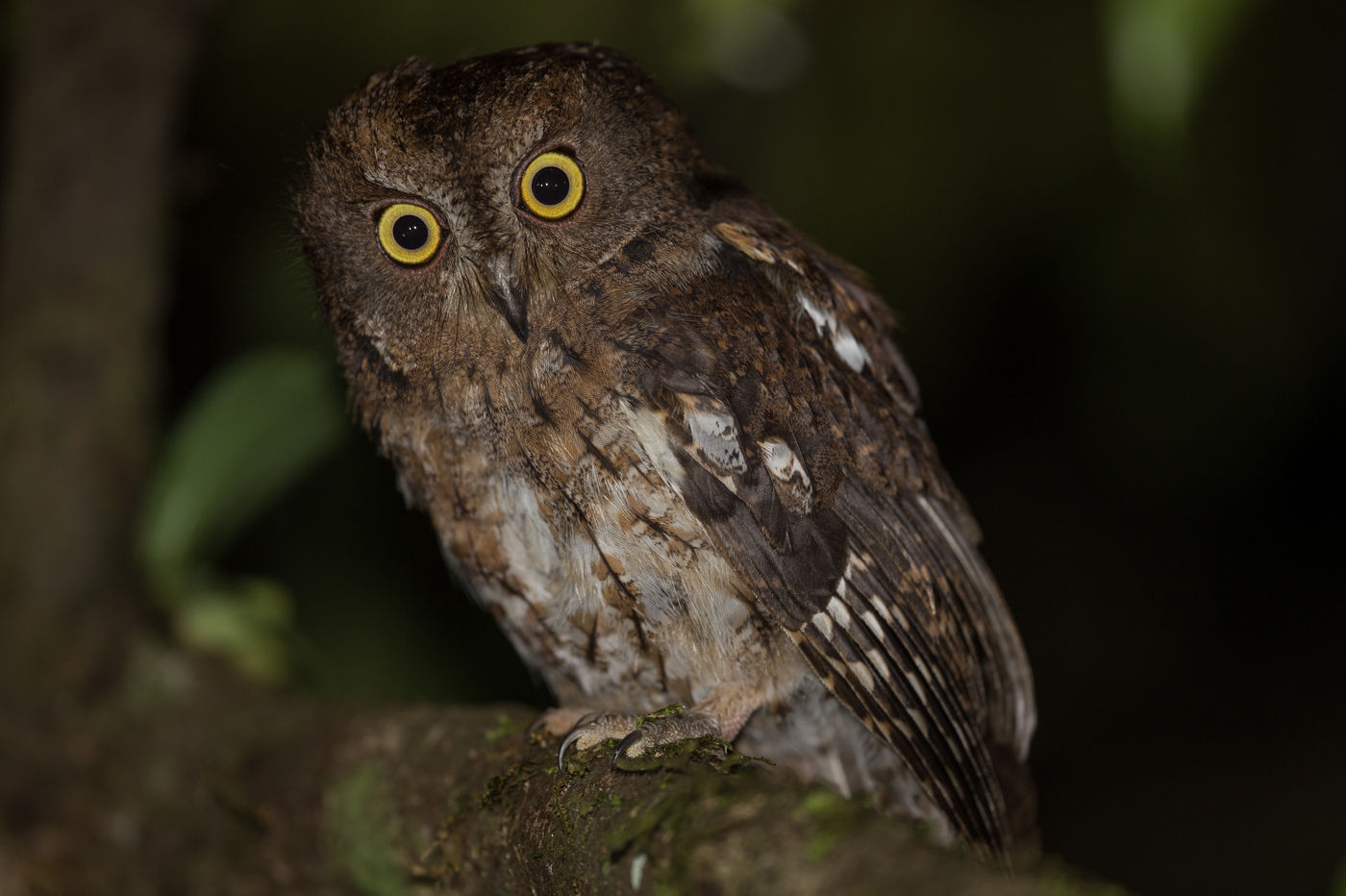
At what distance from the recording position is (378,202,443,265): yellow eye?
1751 millimetres

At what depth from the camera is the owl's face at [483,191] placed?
1.68 m

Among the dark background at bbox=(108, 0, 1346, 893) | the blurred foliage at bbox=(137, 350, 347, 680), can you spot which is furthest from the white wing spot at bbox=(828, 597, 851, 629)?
the blurred foliage at bbox=(137, 350, 347, 680)

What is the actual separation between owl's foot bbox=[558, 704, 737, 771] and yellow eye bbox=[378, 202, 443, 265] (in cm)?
83

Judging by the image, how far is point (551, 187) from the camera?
1.72m

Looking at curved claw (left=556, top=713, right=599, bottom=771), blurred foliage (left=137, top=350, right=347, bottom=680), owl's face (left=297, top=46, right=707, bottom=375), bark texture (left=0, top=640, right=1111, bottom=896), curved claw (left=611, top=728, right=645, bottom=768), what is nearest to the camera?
bark texture (left=0, top=640, right=1111, bottom=896)

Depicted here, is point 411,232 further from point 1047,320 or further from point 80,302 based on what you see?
point 1047,320

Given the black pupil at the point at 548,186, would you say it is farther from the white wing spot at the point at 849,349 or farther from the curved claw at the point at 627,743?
the curved claw at the point at 627,743

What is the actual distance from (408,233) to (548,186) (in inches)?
10.1

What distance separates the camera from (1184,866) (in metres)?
4.02

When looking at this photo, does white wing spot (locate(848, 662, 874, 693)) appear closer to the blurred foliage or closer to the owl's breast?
the owl's breast

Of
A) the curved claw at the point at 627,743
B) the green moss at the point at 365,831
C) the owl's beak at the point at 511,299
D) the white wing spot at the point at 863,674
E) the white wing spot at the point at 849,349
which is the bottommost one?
the green moss at the point at 365,831

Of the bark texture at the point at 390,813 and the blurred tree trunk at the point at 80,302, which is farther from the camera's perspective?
the blurred tree trunk at the point at 80,302

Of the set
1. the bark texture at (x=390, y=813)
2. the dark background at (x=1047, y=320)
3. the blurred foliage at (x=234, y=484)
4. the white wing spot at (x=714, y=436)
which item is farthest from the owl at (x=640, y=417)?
the blurred foliage at (x=234, y=484)

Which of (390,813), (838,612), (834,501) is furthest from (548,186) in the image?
(390,813)
